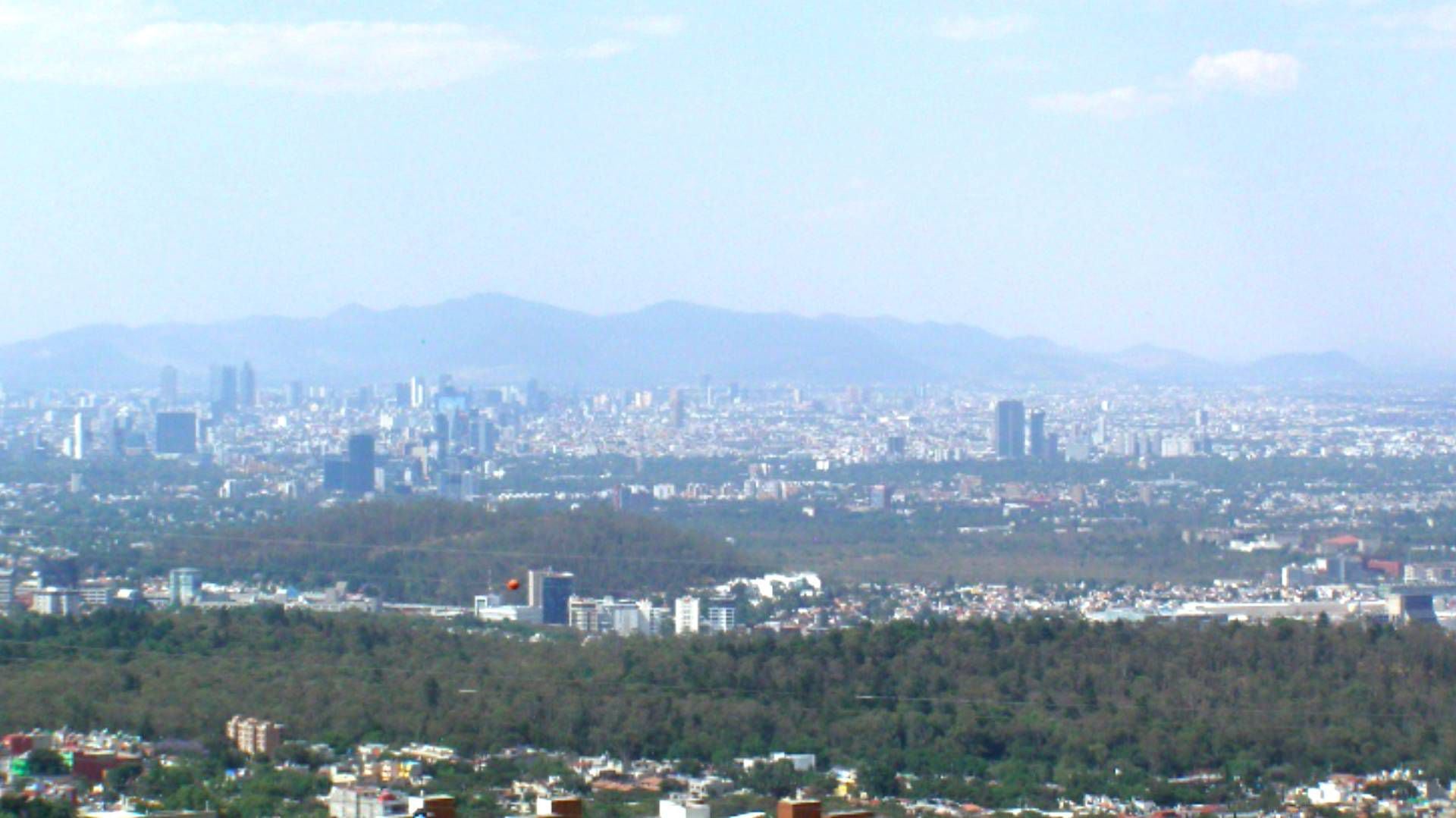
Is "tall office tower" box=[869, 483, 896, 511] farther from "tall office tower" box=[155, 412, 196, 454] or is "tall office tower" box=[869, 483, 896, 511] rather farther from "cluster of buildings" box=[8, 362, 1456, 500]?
"tall office tower" box=[155, 412, 196, 454]

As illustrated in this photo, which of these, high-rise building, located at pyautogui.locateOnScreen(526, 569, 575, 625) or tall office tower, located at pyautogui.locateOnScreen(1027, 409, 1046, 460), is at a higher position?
tall office tower, located at pyautogui.locateOnScreen(1027, 409, 1046, 460)

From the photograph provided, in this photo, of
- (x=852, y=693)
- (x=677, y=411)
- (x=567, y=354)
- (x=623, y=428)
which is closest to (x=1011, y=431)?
(x=623, y=428)

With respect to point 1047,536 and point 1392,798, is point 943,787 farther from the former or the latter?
point 1047,536

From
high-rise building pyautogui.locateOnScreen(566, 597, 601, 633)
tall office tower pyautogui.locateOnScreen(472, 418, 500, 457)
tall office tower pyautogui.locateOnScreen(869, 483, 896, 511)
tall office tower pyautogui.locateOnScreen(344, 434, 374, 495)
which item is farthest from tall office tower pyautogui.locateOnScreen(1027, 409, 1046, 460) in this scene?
high-rise building pyautogui.locateOnScreen(566, 597, 601, 633)

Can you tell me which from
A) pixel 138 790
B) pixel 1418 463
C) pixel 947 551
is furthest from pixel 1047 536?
pixel 138 790

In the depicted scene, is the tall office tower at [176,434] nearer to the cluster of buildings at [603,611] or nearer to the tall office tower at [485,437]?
the tall office tower at [485,437]

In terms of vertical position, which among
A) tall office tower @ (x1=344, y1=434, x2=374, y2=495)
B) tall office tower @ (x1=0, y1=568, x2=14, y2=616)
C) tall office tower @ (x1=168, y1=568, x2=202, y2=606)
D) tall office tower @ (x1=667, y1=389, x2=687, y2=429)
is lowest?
tall office tower @ (x1=168, y1=568, x2=202, y2=606)
